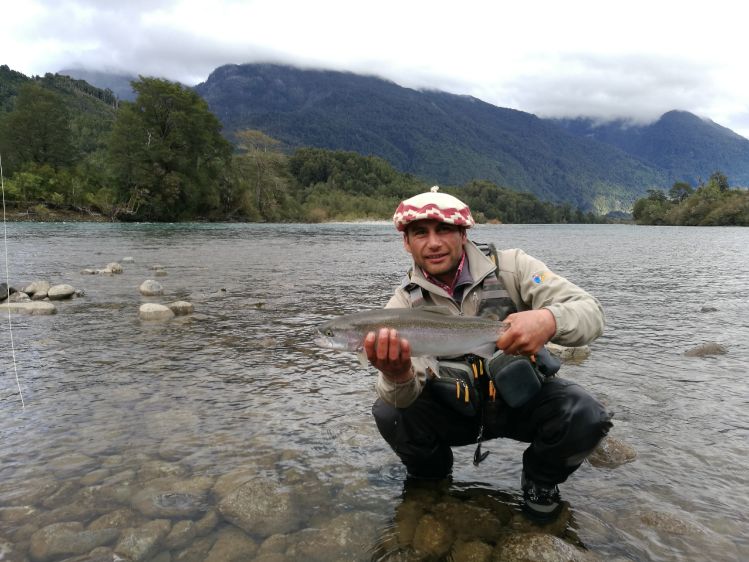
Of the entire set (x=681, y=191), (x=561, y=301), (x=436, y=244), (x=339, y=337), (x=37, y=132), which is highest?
(x=681, y=191)

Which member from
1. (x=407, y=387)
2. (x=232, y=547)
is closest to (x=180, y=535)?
(x=232, y=547)

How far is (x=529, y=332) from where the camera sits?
319 centimetres

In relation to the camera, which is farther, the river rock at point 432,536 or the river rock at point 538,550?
the river rock at point 432,536

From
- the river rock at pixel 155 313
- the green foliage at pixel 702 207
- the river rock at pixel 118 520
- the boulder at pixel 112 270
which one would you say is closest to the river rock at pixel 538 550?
the river rock at pixel 118 520

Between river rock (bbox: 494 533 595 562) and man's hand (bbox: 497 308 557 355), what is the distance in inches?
50.7

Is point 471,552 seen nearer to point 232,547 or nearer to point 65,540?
point 232,547

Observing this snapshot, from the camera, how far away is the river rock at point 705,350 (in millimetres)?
8375

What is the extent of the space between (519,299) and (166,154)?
254 ft

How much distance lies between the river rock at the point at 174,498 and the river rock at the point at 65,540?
0.33 meters

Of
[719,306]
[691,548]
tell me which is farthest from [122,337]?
[719,306]

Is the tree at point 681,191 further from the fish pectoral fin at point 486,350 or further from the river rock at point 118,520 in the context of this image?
the river rock at point 118,520

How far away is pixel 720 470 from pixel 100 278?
1696cm

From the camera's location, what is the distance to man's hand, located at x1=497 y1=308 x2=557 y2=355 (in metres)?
3.19

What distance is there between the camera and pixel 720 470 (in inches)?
179
